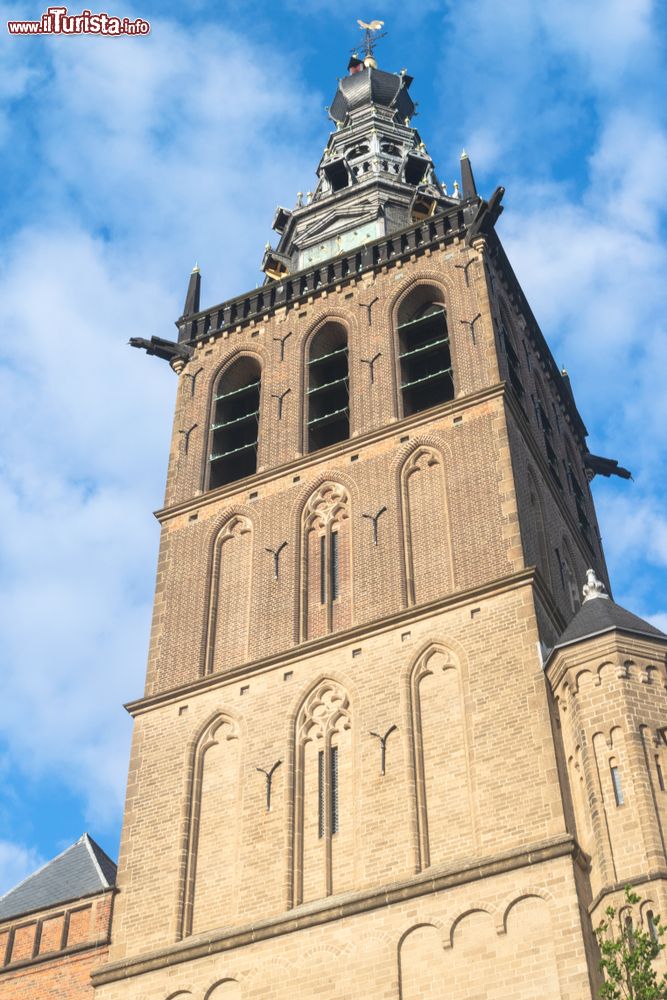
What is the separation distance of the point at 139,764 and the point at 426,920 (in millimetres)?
6336

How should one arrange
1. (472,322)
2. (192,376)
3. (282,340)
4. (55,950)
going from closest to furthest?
(55,950)
(472,322)
(282,340)
(192,376)

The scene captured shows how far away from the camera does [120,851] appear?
21.9 metres

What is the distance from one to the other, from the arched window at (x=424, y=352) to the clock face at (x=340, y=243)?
664 centimetres

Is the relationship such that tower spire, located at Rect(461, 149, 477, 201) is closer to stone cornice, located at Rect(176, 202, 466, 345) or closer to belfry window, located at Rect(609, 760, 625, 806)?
stone cornice, located at Rect(176, 202, 466, 345)

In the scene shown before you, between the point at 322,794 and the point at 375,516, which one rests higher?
the point at 375,516

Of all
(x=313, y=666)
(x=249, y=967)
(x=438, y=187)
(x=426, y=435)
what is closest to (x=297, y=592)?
(x=313, y=666)

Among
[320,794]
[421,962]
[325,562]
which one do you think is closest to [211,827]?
[320,794]

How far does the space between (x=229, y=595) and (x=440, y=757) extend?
6.26 metres

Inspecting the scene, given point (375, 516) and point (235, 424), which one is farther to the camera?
point (235, 424)

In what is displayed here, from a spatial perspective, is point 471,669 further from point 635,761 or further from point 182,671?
point 182,671

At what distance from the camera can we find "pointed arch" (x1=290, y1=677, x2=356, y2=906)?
2019 cm

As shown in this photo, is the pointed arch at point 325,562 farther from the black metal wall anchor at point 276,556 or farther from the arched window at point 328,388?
the arched window at point 328,388

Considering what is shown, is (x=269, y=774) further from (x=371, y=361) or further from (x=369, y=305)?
(x=369, y=305)

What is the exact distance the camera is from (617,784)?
1828cm
